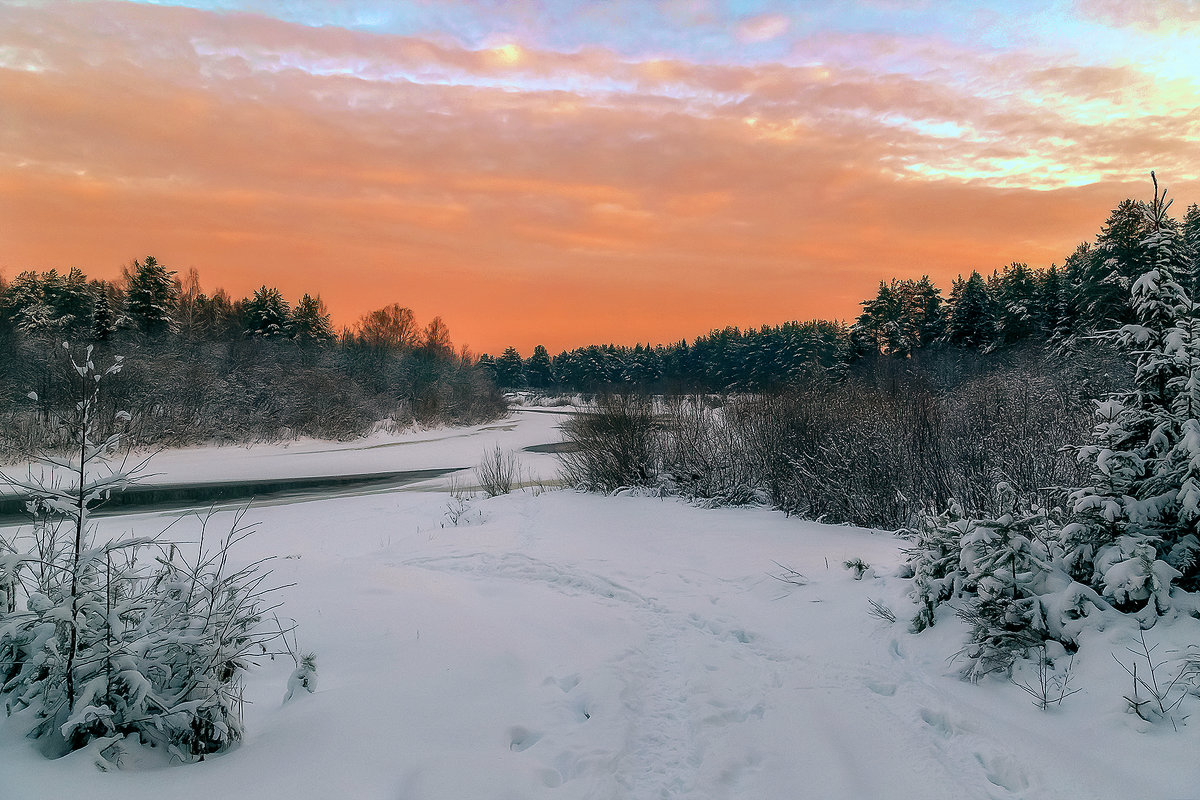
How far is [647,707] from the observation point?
14.2ft

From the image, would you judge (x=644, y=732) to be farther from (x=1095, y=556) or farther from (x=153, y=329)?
(x=153, y=329)

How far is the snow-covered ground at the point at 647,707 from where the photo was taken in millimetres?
3135

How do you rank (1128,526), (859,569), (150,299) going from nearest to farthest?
1. (1128,526)
2. (859,569)
3. (150,299)

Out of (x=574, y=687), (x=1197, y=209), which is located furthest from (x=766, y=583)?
(x=1197, y=209)

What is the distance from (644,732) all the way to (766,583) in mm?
3727

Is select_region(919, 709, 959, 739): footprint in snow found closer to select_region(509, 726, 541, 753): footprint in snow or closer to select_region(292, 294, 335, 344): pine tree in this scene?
select_region(509, 726, 541, 753): footprint in snow

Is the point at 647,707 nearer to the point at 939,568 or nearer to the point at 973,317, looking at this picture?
the point at 939,568

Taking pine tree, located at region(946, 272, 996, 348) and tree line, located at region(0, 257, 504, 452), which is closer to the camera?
tree line, located at region(0, 257, 504, 452)

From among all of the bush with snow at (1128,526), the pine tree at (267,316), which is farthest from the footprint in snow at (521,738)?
the pine tree at (267,316)

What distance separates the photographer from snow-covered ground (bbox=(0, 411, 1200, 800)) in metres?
3.13

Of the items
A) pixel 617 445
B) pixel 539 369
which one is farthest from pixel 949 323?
pixel 539 369

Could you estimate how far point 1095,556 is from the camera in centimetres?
426

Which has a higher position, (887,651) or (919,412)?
(919,412)

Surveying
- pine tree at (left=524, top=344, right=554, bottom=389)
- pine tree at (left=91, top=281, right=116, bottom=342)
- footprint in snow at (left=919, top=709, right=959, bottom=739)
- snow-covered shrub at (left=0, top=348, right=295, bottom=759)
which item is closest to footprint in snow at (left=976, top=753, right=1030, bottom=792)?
footprint in snow at (left=919, top=709, right=959, bottom=739)
